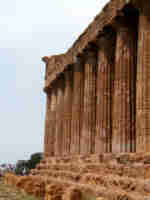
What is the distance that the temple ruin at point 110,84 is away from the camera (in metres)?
18.1

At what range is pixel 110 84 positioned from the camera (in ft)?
76.6

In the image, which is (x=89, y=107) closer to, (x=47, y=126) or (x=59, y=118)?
(x=59, y=118)

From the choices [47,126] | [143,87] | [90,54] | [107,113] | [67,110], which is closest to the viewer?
[143,87]

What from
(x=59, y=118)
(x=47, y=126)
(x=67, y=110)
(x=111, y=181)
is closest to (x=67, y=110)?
(x=67, y=110)

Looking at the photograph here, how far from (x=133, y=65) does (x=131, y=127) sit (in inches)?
130

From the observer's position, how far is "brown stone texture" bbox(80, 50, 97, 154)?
83.1ft

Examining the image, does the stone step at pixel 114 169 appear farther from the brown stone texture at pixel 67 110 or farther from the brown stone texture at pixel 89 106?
the brown stone texture at pixel 67 110

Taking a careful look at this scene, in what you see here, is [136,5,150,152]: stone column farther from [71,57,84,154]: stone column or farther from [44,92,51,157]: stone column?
[44,92,51,157]: stone column

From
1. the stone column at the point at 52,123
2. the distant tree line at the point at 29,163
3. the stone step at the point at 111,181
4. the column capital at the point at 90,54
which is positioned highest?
the column capital at the point at 90,54

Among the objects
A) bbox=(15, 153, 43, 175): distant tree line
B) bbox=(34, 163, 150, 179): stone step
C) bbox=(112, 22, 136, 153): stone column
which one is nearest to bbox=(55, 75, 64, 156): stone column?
bbox=(34, 163, 150, 179): stone step

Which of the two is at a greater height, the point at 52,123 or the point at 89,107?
the point at 89,107

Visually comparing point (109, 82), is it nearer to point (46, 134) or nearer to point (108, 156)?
point (108, 156)

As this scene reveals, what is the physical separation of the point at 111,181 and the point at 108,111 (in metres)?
6.65

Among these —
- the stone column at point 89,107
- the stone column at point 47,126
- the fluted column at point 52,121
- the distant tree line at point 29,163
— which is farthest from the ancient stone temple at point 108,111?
the distant tree line at point 29,163
